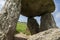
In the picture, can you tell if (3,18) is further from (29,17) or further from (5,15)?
(29,17)

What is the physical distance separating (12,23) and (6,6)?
1.17 meters

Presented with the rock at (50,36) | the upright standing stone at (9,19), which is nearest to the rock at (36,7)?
the upright standing stone at (9,19)

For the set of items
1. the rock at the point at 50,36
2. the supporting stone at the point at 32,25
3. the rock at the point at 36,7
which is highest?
the rock at the point at 36,7

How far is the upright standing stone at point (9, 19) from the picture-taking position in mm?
11727

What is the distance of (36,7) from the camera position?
15.5 meters

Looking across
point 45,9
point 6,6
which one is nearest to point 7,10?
point 6,6

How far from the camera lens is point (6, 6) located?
12.6m

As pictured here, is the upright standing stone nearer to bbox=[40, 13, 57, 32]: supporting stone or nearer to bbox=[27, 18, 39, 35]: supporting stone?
bbox=[40, 13, 57, 32]: supporting stone

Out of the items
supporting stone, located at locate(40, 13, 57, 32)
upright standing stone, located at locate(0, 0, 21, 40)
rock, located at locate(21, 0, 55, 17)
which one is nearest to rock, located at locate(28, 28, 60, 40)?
upright standing stone, located at locate(0, 0, 21, 40)

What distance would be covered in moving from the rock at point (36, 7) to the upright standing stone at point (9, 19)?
199cm

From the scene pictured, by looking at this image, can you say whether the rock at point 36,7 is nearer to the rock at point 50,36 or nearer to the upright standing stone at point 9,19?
the upright standing stone at point 9,19

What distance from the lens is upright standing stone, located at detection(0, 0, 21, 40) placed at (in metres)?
11.7

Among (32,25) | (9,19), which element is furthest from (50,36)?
(32,25)

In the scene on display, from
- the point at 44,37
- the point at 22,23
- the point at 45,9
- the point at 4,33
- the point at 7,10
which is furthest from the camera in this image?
the point at 22,23
